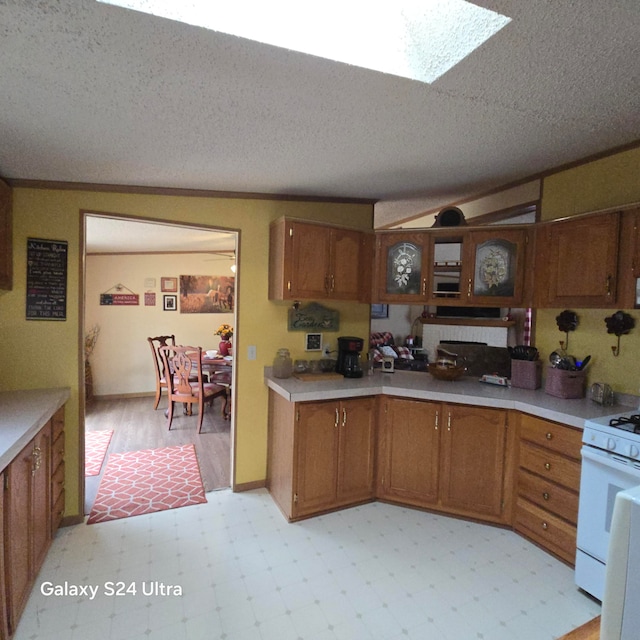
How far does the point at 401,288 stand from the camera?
9.57 feet

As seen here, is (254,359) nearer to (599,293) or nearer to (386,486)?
(386,486)

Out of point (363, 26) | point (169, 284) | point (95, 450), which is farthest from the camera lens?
point (169, 284)

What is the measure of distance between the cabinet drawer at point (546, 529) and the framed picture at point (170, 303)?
529 cm

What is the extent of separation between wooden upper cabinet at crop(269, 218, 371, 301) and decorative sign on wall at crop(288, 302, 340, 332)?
27cm

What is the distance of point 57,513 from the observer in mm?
2350

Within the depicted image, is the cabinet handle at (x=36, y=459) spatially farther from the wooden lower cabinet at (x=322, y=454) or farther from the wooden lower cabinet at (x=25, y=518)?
the wooden lower cabinet at (x=322, y=454)

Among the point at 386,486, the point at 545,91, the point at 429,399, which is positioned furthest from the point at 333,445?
the point at 545,91

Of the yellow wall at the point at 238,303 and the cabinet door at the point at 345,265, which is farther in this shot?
the cabinet door at the point at 345,265

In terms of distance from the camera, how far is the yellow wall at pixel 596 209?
219cm

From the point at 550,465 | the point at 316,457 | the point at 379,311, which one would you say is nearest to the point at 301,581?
the point at 316,457

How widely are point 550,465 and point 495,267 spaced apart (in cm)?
132

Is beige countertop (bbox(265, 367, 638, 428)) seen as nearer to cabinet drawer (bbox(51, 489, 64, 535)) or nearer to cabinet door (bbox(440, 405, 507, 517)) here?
cabinet door (bbox(440, 405, 507, 517))

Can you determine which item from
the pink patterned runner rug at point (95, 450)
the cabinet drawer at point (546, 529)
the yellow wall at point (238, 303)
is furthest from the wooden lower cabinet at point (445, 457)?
the pink patterned runner rug at point (95, 450)

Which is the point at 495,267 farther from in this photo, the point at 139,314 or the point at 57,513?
the point at 139,314
